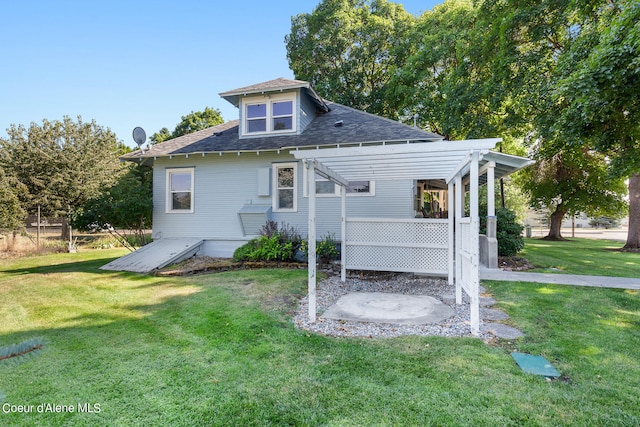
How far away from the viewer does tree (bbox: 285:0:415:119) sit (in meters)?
18.6

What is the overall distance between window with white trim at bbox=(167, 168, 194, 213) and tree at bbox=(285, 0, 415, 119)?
37.2 ft

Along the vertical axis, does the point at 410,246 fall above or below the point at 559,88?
below

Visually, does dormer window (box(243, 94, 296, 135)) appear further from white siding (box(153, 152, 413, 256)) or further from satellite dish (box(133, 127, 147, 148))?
satellite dish (box(133, 127, 147, 148))

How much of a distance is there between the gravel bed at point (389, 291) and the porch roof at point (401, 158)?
7.18 feet

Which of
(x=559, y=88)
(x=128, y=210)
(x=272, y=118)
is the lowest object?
(x=128, y=210)

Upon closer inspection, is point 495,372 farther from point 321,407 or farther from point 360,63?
point 360,63

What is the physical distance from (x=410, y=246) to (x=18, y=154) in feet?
64.7

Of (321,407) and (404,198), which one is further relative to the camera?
(404,198)

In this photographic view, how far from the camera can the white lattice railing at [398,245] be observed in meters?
6.34

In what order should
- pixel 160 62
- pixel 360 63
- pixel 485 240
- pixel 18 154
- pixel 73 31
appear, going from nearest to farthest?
pixel 485 240 < pixel 73 31 < pixel 160 62 < pixel 18 154 < pixel 360 63

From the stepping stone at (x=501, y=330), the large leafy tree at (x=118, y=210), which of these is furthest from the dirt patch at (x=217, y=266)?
the stepping stone at (x=501, y=330)

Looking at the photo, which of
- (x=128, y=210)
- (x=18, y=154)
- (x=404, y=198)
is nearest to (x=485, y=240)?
(x=404, y=198)

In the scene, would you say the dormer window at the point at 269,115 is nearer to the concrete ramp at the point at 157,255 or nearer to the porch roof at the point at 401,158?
the concrete ramp at the point at 157,255

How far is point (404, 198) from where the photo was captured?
900 centimetres
